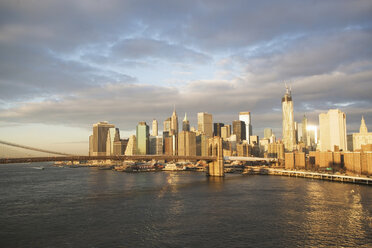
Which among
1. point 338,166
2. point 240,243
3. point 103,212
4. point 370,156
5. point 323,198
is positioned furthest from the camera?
point 338,166

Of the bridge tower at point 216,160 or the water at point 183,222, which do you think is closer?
the water at point 183,222

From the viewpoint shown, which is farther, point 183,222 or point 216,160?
point 216,160

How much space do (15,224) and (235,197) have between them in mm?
33216

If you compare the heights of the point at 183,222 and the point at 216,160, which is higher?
the point at 216,160

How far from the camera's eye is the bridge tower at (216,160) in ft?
335

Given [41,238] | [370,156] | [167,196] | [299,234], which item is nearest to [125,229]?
[41,238]

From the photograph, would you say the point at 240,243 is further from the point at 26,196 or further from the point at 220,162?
the point at 220,162

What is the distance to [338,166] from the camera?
122625 mm

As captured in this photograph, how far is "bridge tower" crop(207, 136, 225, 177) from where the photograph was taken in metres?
102

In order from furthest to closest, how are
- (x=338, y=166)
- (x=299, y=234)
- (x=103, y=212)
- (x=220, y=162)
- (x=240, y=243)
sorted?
(x=338, y=166) → (x=220, y=162) → (x=103, y=212) → (x=299, y=234) → (x=240, y=243)

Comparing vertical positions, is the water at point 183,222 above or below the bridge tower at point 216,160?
below

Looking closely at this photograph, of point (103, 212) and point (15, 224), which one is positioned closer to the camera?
point (15, 224)

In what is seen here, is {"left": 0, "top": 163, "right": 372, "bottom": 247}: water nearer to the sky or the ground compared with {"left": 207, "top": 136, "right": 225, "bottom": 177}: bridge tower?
nearer to the ground

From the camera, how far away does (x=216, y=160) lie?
102625 mm
